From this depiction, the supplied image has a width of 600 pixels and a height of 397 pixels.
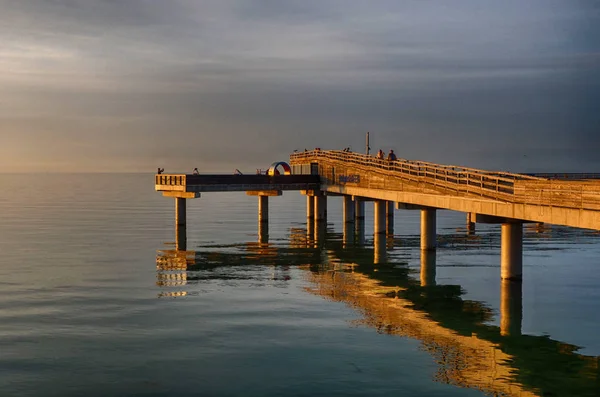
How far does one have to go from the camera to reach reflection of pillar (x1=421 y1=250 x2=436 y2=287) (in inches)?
1581

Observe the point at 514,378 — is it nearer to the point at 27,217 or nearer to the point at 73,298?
the point at 73,298

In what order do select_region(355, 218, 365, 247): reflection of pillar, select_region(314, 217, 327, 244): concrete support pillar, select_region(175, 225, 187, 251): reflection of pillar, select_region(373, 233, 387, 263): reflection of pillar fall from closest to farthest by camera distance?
1. select_region(373, 233, 387, 263): reflection of pillar
2. select_region(175, 225, 187, 251): reflection of pillar
3. select_region(355, 218, 365, 247): reflection of pillar
4. select_region(314, 217, 327, 244): concrete support pillar

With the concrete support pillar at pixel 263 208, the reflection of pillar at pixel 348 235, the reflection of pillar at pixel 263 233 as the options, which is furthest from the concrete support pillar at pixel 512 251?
the concrete support pillar at pixel 263 208

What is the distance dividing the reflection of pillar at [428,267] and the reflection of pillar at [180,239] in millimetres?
16545

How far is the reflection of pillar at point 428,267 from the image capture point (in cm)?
4017

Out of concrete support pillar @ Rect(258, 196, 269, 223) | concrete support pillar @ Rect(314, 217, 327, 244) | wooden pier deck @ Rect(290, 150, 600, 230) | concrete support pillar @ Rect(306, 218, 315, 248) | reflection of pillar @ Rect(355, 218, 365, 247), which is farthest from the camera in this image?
concrete support pillar @ Rect(258, 196, 269, 223)

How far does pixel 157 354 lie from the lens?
24781 mm

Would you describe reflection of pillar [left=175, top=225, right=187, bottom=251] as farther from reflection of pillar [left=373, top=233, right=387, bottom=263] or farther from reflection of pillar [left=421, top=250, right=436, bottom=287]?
reflection of pillar [left=421, top=250, right=436, bottom=287]

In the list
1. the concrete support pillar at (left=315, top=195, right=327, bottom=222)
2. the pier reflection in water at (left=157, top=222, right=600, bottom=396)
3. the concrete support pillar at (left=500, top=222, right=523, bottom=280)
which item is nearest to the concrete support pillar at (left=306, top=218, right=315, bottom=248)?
the pier reflection in water at (left=157, top=222, right=600, bottom=396)

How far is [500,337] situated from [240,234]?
137ft

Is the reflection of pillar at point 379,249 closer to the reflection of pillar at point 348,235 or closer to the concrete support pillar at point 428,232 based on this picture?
the reflection of pillar at point 348,235

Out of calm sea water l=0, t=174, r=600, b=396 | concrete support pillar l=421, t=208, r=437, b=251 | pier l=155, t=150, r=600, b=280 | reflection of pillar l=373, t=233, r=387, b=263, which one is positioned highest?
pier l=155, t=150, r=600, b=280

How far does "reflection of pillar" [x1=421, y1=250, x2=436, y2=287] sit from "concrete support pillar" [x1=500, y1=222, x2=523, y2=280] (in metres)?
3.66

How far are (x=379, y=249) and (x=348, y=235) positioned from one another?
11.2 metres
